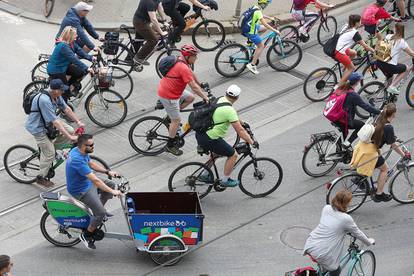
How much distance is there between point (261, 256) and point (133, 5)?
28.4 feet

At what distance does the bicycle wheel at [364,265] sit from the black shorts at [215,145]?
2.63m

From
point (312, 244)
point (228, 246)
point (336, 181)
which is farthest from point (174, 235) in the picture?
point (336, 181)

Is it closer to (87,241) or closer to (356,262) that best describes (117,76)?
(87,241)

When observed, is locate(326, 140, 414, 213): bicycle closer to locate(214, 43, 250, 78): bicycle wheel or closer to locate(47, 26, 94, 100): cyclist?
locate(214, 43, 250, 78): bicycle wheel

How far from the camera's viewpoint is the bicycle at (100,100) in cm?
1240

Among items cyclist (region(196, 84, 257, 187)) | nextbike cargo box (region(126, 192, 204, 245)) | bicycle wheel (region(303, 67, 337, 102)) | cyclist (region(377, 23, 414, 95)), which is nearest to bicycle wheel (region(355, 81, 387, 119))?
cyclist (region(377, 23, 414, 95))

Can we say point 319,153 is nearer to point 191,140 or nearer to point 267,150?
point 267,150

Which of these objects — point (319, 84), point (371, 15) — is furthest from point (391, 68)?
point (371, 15)

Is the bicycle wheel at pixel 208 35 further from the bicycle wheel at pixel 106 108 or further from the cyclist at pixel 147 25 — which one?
the bicycle wheel at pixel 106 108

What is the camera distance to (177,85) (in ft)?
37.0

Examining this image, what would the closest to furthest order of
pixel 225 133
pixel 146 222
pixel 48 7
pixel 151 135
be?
pixel 146 222 → pixel 225 133 → pixel 151 135 → pixel 48 7

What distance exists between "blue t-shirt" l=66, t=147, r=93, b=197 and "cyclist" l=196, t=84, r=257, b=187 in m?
1.96

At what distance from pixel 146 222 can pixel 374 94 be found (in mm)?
5916

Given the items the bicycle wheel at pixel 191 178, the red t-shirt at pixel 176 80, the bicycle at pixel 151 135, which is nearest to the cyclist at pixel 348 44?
the bicycle at pixel 151 135
